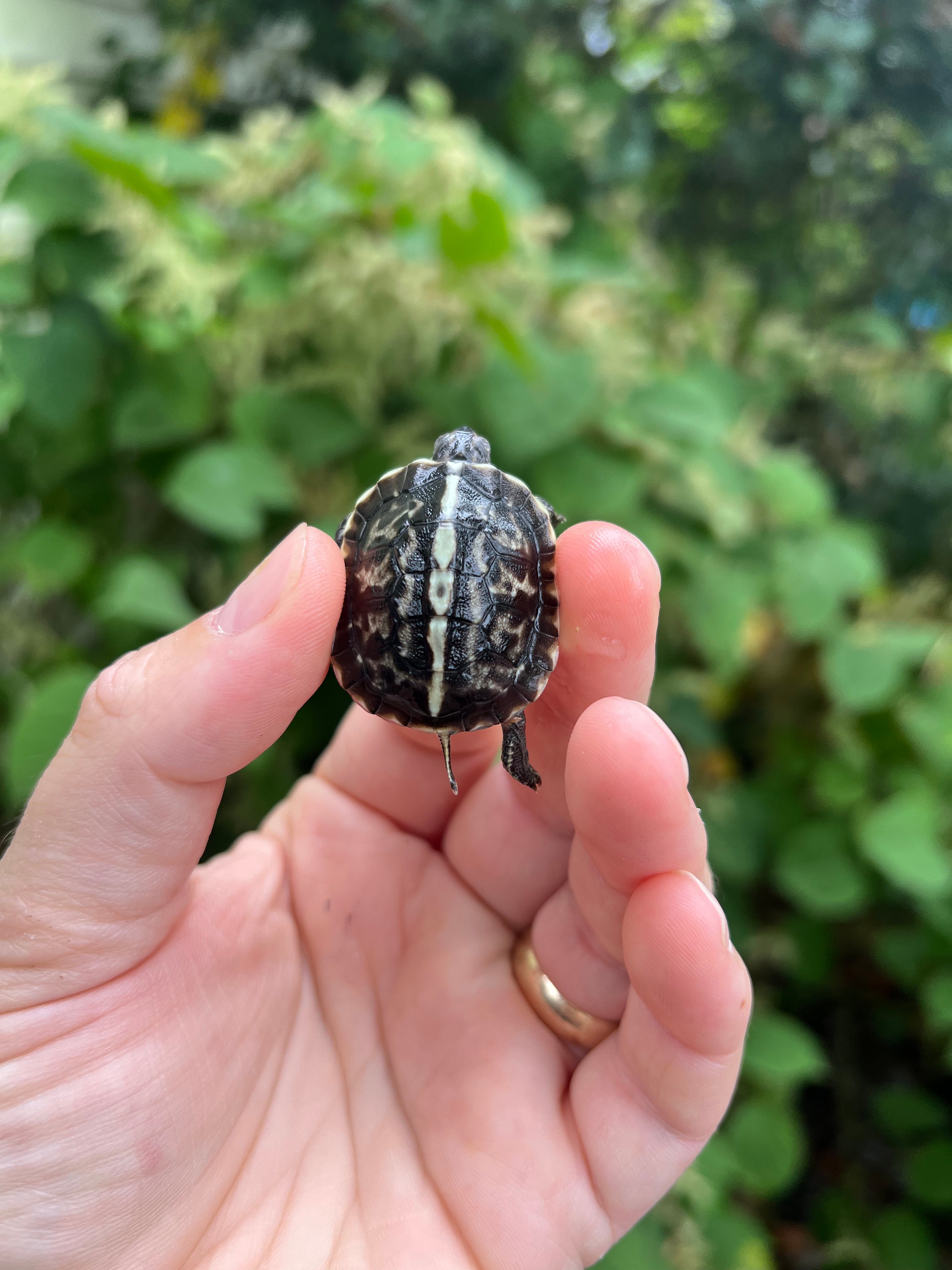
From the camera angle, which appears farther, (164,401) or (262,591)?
(164,401)

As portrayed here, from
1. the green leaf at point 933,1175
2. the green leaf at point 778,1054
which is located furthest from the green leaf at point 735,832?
the green leaf at point 933,1175

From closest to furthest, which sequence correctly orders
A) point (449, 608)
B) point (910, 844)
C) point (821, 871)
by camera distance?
point (449, 608), point (910, 844), point (821, 871)

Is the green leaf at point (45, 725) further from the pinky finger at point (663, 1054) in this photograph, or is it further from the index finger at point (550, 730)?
the pinky finger at point (663, 1054)

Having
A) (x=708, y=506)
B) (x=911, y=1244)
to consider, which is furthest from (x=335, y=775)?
(x=911, y=1244)

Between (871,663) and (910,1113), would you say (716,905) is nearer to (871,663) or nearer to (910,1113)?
(871,663)

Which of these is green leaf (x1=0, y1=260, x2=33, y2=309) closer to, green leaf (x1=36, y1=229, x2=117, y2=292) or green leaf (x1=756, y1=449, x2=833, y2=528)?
green leaf (x1=36, y1=229, x2=117, y2=292)

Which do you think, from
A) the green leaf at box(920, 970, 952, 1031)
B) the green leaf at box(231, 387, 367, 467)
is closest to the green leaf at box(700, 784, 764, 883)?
the green leaf at box(920, 970, 952, 1031)

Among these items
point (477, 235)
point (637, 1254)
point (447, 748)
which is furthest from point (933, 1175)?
point (477, 235)
